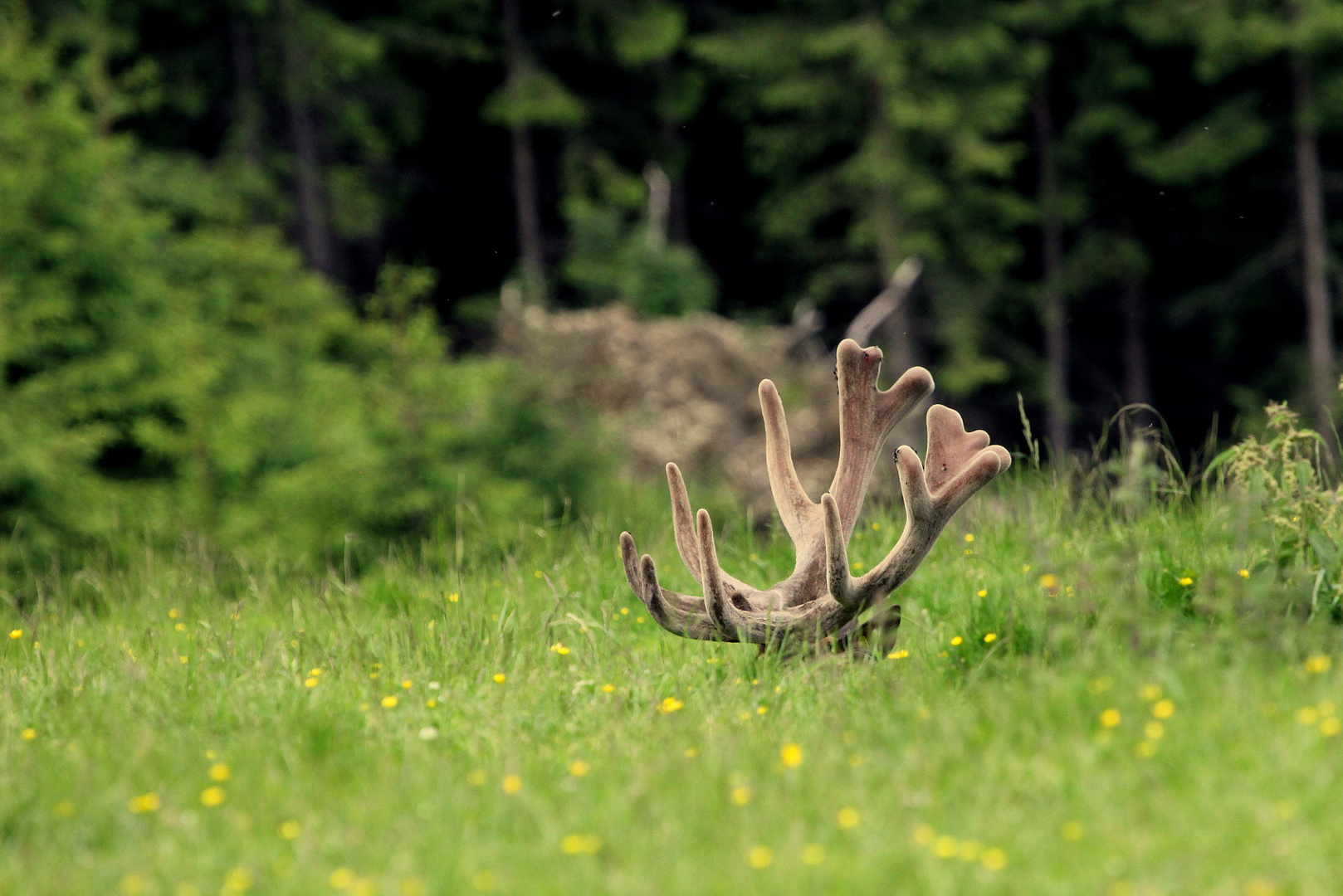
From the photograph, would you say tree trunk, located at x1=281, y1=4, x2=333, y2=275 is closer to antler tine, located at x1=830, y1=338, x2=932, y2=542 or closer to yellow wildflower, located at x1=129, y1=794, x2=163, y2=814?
antler tine, located at x1=830, y1=338, x2=932, y2=542

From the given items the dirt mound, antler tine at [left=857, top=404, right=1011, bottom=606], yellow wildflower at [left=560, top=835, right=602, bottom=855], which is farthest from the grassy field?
the dirt mound

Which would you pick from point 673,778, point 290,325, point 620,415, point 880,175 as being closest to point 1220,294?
point 880,175

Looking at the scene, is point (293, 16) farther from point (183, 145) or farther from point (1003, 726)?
point (1003, 726)

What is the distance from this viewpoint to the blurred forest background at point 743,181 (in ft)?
54.2

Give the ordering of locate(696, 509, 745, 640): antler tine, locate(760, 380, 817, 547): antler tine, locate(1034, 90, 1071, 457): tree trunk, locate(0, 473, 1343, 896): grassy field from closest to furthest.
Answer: locate(0, 473, 1343, 896): grassy field, locate(696, 509, 745, 640): antler tine, locate(760, 380, 817, 547): antler tine, locate(1034, 90, 1071, 457): tree trunk

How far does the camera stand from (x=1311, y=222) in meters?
19.8

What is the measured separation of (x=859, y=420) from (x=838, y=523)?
681 millimetres

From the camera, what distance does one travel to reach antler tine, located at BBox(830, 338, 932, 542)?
4.07 m

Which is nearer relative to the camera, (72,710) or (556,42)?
(72,710)

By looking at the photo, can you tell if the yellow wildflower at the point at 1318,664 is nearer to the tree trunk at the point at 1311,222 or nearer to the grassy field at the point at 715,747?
the grassy field at the point at 715,747

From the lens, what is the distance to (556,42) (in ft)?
73.8

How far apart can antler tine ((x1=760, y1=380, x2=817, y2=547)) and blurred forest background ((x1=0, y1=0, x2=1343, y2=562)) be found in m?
7.26

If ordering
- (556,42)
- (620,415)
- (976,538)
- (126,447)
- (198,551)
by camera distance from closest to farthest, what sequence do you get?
(976,538) → (198,551) → (126,447) → (620,415) → (556,42)

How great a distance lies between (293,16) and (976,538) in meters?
16.9
